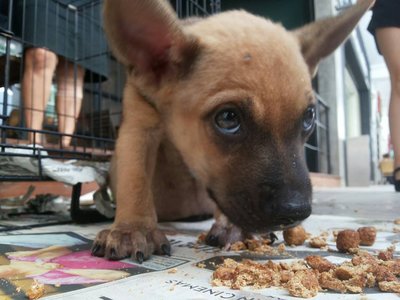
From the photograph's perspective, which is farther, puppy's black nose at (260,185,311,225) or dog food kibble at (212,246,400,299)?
puppy's black nose at (260,185,311,225)

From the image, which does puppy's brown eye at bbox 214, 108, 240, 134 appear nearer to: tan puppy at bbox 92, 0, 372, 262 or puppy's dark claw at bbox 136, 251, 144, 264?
tan puppy at bbox 92, 0, 372, 262

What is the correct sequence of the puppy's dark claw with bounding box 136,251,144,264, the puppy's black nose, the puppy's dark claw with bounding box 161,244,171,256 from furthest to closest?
the puppy's dark claw with bounding box 161,244,171,256 → the puppy's dark claw with bounding box 136,251,144,264 → the puppy's black nose

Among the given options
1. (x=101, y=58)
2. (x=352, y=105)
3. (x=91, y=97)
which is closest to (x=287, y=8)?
(x=91, y=97)

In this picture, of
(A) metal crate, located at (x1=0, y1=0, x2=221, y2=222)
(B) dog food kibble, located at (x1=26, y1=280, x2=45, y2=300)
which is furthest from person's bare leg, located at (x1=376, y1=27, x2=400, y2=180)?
(B) dog food kibble, located at (x1=26, y1=280, x2=45, y2=300)

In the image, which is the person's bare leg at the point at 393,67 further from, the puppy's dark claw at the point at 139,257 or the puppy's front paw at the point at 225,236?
the puppy's dark claw at the point at 139,257

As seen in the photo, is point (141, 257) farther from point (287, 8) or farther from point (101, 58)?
point (287, 8)

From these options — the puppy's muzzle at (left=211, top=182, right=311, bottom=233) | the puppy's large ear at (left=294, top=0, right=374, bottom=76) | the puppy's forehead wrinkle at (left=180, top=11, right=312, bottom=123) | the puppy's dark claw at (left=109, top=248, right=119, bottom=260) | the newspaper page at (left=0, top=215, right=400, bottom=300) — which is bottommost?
the newspaper page at (left=0, top=215, right=400, bottom=300)

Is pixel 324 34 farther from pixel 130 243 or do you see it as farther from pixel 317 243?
pixel 130 243

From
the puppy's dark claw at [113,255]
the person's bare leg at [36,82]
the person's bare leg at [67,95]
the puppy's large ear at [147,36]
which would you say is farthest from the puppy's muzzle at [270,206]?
the person's bare leg at [67,95]
